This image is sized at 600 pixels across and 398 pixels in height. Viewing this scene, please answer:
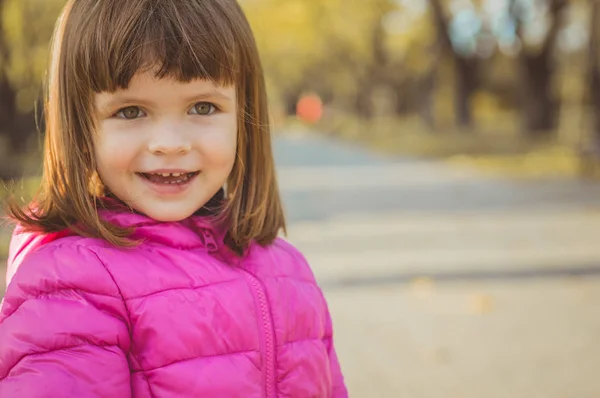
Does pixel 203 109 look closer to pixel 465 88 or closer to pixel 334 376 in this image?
pixel 334 376

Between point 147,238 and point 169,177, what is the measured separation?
0.14 m

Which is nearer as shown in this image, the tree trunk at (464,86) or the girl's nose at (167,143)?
the girl's nose at (167,143)

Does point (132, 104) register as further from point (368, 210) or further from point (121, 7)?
point (368, 210)

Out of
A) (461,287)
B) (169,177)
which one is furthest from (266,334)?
(461,287)

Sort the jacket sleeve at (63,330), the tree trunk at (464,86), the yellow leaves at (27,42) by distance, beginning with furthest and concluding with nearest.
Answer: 1. the tree trunk at (464,86)
2. the yellow leaves at (27,42)
3. the jacket sleeve at (63,330)

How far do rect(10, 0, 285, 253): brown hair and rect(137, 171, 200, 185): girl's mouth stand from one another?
120mm

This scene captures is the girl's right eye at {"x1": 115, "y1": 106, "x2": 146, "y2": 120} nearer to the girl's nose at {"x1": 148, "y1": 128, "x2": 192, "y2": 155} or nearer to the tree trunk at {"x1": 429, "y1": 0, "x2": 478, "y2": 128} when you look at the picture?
the girl's nose at {"x1": 148, "y1": 128, "x2": 192, "y2": 155}

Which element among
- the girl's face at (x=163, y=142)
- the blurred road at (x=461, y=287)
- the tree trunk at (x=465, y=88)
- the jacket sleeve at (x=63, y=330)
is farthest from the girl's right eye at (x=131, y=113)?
the tree trunk at (x=465, y=88)

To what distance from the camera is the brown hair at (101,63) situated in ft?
5.16

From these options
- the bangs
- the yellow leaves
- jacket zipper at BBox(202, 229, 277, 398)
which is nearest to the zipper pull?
jacket zipper at BBox(202, 229, 277, 398)

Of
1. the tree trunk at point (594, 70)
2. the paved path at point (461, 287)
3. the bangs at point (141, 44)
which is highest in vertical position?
the bangs at point (141, 44)

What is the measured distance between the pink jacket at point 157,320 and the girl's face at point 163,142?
0.06 m

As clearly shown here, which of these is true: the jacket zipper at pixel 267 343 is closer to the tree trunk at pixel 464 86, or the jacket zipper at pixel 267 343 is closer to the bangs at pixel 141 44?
the bangs at pixel 141 44

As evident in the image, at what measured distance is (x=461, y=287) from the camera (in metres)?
5.88
